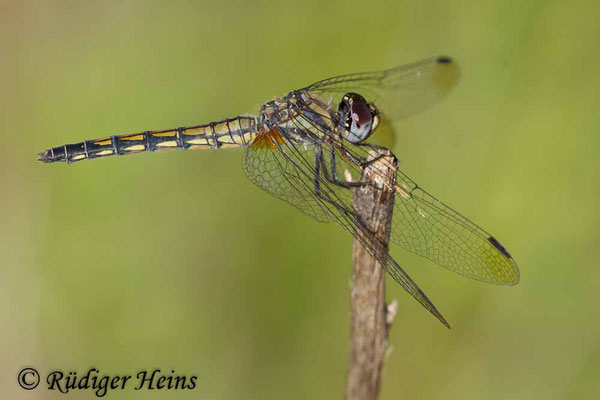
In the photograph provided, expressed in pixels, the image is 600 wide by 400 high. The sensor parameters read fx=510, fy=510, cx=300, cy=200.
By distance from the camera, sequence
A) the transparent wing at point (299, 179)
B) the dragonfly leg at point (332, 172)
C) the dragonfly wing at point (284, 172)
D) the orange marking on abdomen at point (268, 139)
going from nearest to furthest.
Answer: the transparent wing at point (299, 179) → the dragonfly leg at point (332, 172) → the dragonfly wing at point (284, 172) → the orange marking on abdomen at point (268, 139)

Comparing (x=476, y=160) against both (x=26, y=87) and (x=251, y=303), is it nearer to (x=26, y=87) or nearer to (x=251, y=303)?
(x=251, y=303)

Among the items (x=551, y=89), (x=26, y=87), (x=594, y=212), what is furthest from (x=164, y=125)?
(x=594, y=212)

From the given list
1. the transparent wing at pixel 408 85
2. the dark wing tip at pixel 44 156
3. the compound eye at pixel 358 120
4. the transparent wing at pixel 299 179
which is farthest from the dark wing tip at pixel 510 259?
the dark wing tip at pixel 44 156

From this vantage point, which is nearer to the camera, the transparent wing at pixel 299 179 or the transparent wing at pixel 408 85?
the transparent wing at pixel 299 179

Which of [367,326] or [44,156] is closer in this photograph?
[367,326]

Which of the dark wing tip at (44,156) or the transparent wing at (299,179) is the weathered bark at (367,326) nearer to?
the transparent wing at (299,179)

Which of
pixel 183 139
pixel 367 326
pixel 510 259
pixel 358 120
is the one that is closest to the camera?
pixel 367 326

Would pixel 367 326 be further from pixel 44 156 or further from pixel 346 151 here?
pixel 44 156

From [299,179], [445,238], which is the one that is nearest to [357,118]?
[299,179]
